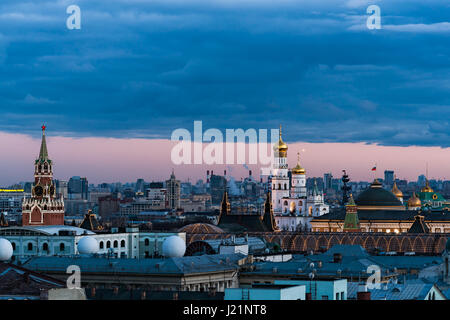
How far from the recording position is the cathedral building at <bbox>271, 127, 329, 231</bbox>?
179750mm

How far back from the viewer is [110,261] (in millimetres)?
60125

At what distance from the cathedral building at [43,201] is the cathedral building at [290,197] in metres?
50.2

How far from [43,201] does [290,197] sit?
58468mm

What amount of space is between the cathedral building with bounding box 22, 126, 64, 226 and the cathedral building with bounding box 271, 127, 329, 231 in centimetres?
5016

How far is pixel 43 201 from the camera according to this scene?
13538 cm

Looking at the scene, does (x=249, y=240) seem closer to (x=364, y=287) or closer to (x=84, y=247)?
(x=84, y=247)

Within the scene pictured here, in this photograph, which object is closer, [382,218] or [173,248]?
[173,248]

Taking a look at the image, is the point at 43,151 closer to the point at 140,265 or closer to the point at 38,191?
the point at 38,191

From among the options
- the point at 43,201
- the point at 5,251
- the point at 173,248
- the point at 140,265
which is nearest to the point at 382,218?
the point at 43,201

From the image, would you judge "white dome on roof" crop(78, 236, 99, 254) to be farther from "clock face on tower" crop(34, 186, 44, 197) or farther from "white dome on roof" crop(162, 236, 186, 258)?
"clock face on tower" crop(34, 186, 44, 197)

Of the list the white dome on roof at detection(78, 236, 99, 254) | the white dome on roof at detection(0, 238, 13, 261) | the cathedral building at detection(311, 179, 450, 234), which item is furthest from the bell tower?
the white dome on roof at detection(0, 238, 13, 261)

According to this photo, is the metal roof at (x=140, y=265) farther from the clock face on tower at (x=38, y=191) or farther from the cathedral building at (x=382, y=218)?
the cathedral building at (x=382, y=218)
